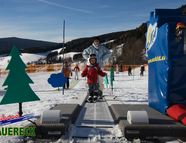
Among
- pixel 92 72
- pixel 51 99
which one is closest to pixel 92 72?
pixel 92 72

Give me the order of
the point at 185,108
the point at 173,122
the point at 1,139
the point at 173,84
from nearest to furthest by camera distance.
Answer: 1. the point at 1,139
2. the point at 173,122
3. the point at 185,108
4. the point at 173,84

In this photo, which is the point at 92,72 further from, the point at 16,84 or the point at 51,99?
the point at 16,84

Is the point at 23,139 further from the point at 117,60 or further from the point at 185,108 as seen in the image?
the point at 117,60

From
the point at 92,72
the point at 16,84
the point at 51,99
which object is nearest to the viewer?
the point at 16,84

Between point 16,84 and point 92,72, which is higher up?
point 92,72

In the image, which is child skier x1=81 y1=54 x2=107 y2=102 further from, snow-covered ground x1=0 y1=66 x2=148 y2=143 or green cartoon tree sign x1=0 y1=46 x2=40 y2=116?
green cartoon tree sign x1=0 y1=46 x2=40 y2=116

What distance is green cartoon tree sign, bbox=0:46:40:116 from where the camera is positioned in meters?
3.52

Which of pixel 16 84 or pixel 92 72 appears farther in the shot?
pixel 92 72

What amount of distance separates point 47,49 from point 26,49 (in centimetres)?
2142

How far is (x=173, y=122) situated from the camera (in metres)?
2.73

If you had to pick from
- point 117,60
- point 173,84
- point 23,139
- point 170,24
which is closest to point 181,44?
point 170,24

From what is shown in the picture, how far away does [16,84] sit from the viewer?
3.62 meters

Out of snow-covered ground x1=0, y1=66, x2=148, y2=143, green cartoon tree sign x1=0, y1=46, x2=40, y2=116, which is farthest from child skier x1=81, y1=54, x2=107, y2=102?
green cartoon tree sign x1=0, y1=46, x2=40, y2=116

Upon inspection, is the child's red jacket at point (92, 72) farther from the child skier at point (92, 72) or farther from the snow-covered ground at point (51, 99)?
the snow-covered ground at point (51, 99)
